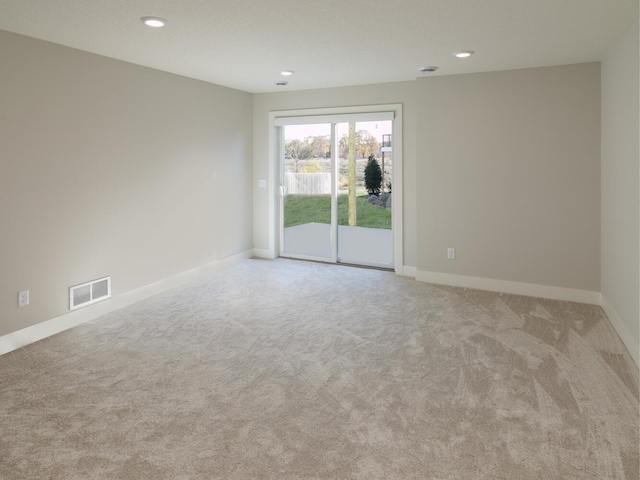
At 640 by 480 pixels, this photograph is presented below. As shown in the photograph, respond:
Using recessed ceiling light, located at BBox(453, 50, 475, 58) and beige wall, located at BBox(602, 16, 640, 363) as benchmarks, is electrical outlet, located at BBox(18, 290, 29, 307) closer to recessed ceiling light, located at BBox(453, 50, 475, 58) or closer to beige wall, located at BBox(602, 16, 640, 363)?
recessed ceiling light, located at BBox(453, 50, 475, 58)

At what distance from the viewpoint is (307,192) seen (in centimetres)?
653

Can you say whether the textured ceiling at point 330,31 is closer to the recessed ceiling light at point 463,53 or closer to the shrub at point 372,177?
the recessed ceiling light at point 463,53

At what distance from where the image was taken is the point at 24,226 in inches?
140

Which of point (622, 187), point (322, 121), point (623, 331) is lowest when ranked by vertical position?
point (623, 331)

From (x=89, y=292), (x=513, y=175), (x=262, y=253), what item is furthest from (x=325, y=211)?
(x=89, y=292)

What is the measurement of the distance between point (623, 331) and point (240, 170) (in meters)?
4.71

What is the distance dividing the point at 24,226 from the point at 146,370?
1.52 m

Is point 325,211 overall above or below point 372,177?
below

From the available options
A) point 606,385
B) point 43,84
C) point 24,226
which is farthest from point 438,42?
point 24,226

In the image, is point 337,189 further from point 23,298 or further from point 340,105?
point 23,298

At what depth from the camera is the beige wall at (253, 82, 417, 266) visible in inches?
217

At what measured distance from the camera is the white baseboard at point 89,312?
354cm

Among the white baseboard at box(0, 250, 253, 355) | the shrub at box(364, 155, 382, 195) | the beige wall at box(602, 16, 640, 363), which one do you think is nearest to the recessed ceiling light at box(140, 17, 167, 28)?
the white baseboard at box(0, 250, 253, 355)

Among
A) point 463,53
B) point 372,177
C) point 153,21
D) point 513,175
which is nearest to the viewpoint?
point 153,21
